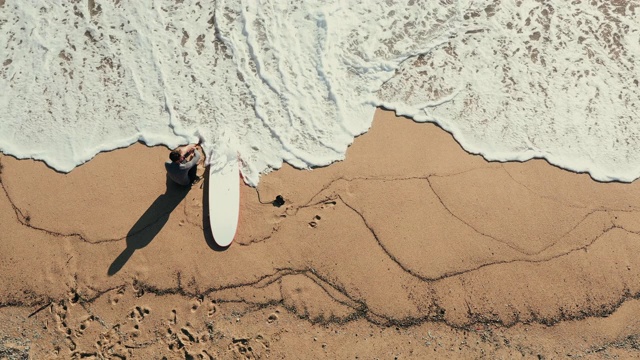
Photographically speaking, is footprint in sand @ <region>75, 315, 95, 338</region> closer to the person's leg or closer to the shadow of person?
the shadow of person

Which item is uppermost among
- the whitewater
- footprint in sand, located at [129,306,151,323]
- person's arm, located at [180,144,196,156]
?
the whitewater

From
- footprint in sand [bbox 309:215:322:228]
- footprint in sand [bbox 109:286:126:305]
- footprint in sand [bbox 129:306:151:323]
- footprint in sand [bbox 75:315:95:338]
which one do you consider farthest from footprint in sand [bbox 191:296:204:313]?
footprint in sand [bbox 309:215:322:228]

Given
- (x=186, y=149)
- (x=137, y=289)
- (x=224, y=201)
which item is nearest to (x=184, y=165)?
(x=186, y=149)

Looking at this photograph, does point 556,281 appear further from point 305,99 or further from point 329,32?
point 329,32

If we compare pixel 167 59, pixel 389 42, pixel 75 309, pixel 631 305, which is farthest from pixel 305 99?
pixel 631 305

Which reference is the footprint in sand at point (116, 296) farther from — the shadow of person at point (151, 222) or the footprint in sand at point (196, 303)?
the footprint in sand at point (196, 303)

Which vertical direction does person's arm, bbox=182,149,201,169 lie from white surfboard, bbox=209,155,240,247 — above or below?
above
